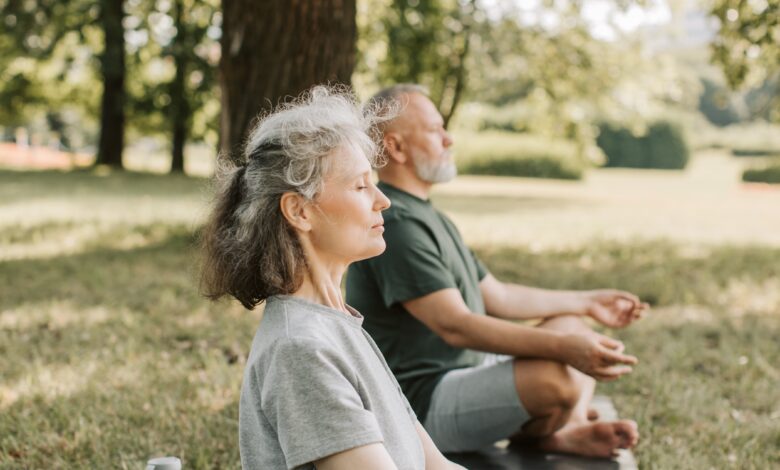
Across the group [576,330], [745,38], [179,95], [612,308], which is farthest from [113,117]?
[576,330]

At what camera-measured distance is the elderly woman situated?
1.67 m

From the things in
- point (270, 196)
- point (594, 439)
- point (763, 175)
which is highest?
point (270, 196)

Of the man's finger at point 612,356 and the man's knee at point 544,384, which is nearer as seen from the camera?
the man's finger at point 612,356

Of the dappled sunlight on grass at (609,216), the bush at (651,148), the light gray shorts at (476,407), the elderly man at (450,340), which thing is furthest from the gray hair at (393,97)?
the bush at (651,148)

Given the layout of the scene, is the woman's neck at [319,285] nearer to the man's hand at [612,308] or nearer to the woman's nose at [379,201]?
the woman's nose at [379,201]

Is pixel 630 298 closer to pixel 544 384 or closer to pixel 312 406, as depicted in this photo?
pixel 544 384

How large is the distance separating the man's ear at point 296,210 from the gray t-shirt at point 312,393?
0.16 m

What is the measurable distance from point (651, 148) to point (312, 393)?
4176 cm

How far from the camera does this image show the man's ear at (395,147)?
3.28 m

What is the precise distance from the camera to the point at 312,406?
1.67 m

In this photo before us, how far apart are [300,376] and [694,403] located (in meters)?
3.19

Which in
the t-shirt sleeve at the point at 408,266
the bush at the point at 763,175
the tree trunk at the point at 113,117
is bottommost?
the bush at the point at 763,175

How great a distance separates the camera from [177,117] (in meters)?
21.9

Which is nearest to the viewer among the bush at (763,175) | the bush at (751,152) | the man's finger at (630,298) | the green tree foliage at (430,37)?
the man's finger at (630,298)
